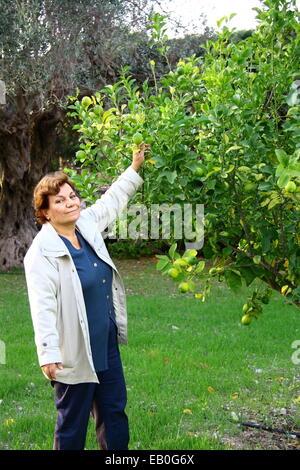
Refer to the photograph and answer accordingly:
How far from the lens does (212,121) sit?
294 cm

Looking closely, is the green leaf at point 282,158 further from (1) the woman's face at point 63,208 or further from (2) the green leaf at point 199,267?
(1) the woman's face at point 63,208

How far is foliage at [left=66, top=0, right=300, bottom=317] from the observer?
3.03m

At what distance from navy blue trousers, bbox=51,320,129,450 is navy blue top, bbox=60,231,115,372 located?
0.35ft

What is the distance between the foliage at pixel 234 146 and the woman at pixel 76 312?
25cm

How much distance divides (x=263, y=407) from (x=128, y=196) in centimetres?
240

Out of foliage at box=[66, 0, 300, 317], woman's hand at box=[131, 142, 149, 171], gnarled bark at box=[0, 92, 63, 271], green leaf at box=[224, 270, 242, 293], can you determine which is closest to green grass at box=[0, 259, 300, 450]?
green leaf at box=[224, 270, 242, 293]

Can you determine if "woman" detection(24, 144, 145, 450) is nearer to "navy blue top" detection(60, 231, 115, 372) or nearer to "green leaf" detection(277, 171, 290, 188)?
"navy blue top" detection(60, 231, 115, 372)

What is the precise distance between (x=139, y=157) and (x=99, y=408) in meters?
1.45

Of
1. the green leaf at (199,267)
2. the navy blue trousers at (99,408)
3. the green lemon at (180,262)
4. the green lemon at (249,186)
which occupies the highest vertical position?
the green lemon at (249,186)

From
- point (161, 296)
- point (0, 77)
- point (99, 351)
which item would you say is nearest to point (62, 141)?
point (0, 77)

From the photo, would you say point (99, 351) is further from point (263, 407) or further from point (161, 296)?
point (161, 296)

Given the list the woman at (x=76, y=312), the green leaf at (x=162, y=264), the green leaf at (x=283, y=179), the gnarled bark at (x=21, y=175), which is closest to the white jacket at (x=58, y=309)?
the woman at (x=76, y=312)

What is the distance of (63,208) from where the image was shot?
3316mm

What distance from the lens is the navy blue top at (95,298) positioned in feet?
10.8
